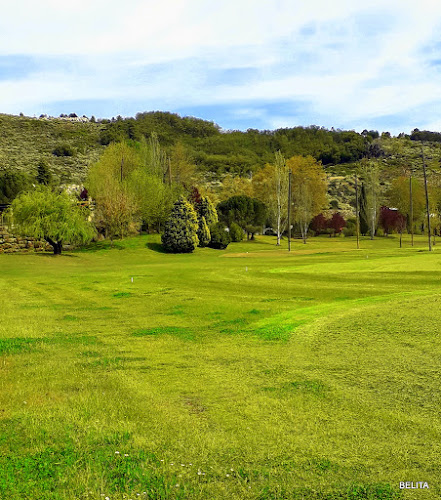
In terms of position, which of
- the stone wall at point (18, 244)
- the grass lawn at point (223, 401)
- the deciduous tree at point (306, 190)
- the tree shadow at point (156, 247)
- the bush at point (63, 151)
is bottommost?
the grass lawn at point (223, 401)

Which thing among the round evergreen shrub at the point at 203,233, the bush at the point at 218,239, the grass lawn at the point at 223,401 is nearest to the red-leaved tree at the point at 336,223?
the bush at the point at 218,239

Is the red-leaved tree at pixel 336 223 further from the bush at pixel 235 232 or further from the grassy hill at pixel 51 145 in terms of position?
the grassy hill at pixel 51 145

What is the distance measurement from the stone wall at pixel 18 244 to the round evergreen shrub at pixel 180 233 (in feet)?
45.3

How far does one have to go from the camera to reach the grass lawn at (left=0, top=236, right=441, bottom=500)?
18.0ft

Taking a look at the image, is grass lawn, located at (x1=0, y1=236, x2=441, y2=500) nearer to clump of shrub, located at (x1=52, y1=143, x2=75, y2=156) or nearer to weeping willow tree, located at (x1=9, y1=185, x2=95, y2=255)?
weeping willow tree, located at (x1=9, y1=185, x2=95, y2=255)

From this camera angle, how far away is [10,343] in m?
12.5

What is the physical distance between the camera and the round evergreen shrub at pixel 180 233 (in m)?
54.9

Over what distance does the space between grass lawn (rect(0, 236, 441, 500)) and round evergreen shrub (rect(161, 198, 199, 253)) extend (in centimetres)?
3614

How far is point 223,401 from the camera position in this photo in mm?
8109

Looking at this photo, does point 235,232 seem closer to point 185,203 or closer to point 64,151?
point 185,203

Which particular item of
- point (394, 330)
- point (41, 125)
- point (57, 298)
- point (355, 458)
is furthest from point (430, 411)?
point (41, 125)

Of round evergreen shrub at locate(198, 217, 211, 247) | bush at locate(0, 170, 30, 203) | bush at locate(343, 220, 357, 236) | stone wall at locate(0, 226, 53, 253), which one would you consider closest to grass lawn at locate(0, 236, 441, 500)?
stone wall at locate(0, 226, 53, 253)

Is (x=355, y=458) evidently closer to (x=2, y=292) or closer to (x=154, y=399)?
(x=154, y=399)

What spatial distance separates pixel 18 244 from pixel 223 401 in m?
50.4
